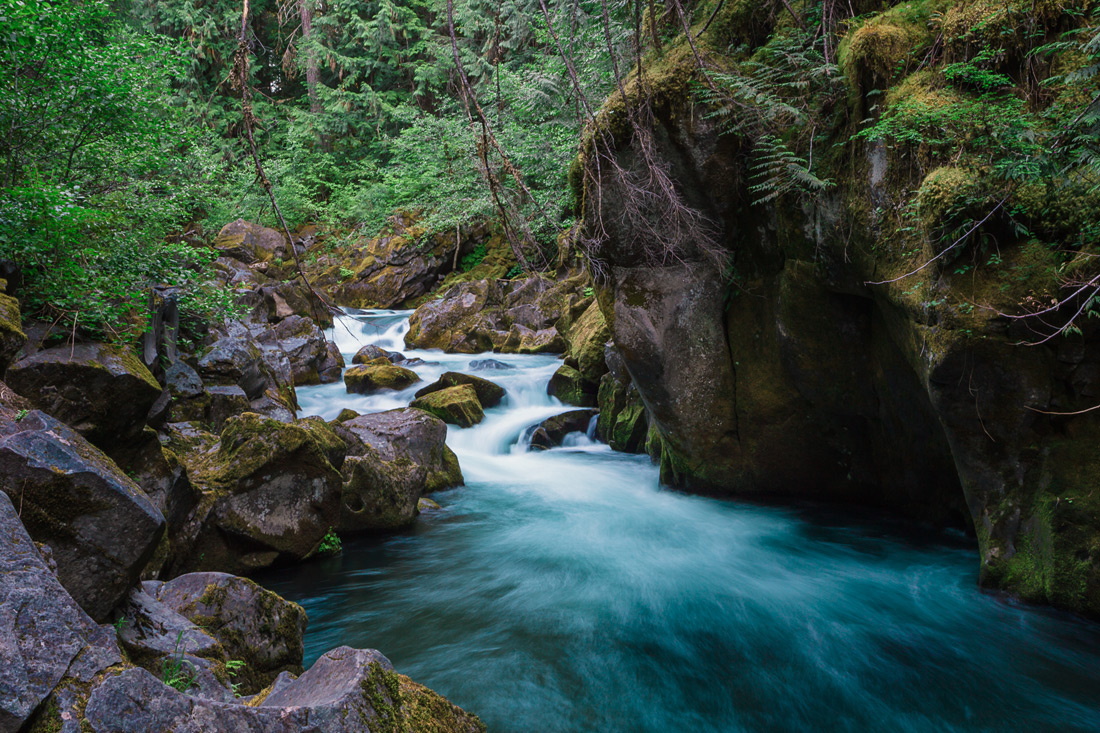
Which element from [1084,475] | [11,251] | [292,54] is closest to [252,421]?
[11,251]

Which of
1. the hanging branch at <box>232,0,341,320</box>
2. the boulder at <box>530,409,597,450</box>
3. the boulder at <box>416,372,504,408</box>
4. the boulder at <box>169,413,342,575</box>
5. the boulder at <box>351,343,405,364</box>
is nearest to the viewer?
the hanging branch at <box>232,0,341,320</box>

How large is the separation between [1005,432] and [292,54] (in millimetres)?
5892

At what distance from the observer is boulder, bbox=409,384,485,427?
1229 centimetres

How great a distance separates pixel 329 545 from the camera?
685 centimetres

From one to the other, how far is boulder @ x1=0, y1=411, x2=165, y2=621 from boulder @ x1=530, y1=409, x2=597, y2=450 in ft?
32.0

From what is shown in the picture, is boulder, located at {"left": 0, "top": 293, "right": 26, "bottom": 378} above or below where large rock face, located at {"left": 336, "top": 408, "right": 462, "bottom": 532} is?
above

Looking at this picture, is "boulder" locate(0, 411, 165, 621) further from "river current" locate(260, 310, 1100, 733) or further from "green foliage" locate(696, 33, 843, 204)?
"green foliage" locate(696, 33, 843, 204)

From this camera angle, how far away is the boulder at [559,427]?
12.3 meters

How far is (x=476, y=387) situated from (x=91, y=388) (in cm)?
927

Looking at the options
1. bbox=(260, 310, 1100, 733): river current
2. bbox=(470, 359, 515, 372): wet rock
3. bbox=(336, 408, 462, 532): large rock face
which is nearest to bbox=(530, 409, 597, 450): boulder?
bbox=(336, 408, 462, 532): large rock face

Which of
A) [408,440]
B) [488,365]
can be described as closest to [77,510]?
[408,440]

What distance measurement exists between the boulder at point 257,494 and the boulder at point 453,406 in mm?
5729

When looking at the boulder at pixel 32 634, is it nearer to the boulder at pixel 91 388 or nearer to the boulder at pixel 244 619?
the boulder at pixel 244 619

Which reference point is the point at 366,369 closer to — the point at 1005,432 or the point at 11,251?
the point at 11,251
